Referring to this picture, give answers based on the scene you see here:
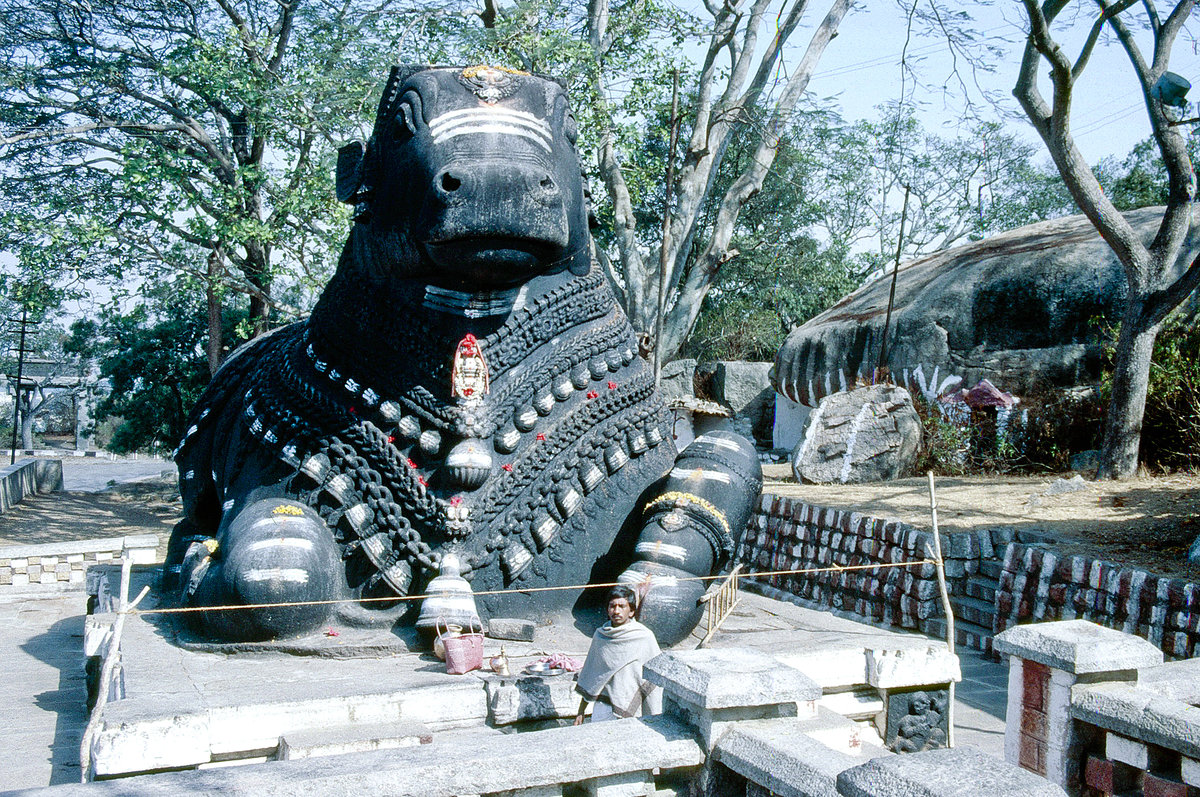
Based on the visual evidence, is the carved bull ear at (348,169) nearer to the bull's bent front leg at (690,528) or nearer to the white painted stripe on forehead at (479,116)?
the white painted stripe on forehead at (479,116)

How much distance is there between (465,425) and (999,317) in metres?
9.62

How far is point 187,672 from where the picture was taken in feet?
13.1

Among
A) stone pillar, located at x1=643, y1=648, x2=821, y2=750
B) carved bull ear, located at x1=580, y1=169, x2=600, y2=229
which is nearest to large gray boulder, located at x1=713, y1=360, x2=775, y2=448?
carved bull ear, located at x1=580, y1=169, x2=600, y2=229

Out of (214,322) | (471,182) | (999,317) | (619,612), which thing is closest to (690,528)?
(619,612)

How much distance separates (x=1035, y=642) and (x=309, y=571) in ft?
9.41

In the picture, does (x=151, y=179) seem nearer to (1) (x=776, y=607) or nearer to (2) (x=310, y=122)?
(2) (x=310, y=122)

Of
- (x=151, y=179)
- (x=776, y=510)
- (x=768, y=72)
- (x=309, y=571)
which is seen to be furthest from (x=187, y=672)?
(x=768, y=72)

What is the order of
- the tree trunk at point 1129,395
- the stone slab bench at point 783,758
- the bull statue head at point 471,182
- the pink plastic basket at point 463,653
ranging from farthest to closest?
the tree trunk at point 1129,395 → the bull statue head at point 471,182 → the pink plastic basket at point 463,653 → the stone slab bench at point 783,758

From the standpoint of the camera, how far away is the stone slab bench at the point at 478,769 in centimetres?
237

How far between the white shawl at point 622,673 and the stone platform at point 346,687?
209 mm

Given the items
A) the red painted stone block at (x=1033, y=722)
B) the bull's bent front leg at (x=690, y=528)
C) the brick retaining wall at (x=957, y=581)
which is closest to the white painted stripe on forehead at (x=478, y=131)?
the bull's bent front leg at (x=690, y=528)

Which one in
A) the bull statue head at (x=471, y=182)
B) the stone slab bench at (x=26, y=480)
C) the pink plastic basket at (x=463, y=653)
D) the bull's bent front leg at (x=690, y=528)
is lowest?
the stone slab bench at (x=26, y=480)

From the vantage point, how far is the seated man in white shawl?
3.68m

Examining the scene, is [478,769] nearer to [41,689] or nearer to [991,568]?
[41,689]
